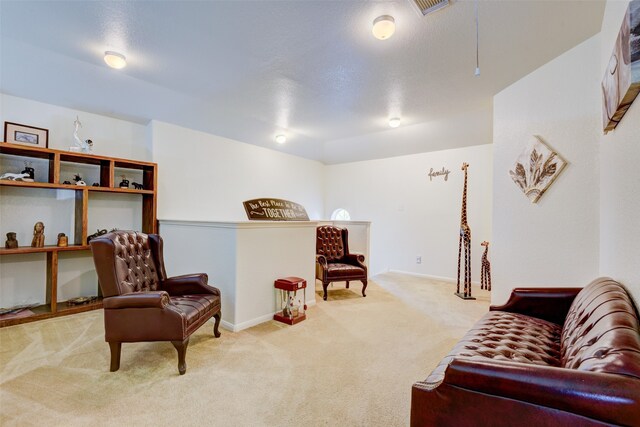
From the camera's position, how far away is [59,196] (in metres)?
3.54

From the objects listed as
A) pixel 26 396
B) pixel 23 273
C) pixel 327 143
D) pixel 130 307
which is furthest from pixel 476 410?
pixel 327 143

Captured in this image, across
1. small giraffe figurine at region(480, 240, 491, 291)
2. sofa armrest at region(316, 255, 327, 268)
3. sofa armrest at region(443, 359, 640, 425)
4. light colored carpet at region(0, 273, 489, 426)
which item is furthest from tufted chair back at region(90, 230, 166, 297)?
small giraffe figurine at region(480, 240, 491, 291)

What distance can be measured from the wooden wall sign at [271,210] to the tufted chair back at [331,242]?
0.60 metres

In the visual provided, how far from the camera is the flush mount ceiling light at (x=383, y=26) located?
2148 mm

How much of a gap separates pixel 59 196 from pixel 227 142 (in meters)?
2.46

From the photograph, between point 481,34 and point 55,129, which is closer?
point 481,34

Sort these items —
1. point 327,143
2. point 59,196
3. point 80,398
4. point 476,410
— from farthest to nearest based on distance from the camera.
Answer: point 327,143 < point 59,196 < point 80,398 < point 476,410

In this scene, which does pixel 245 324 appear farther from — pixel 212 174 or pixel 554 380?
pixel 212 174

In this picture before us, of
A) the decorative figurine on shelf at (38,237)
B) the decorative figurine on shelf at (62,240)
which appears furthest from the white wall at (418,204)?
the decorative figurine on shelf at (38,237)

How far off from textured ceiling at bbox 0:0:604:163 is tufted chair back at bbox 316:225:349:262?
6.18 ft

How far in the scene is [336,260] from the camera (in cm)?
463

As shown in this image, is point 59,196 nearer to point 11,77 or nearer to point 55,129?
point 55,129

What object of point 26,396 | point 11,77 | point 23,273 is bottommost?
point 26,396

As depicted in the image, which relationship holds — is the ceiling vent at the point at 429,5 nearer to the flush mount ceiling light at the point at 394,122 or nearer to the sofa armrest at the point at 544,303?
the sofa armrest at the point at 544,303
